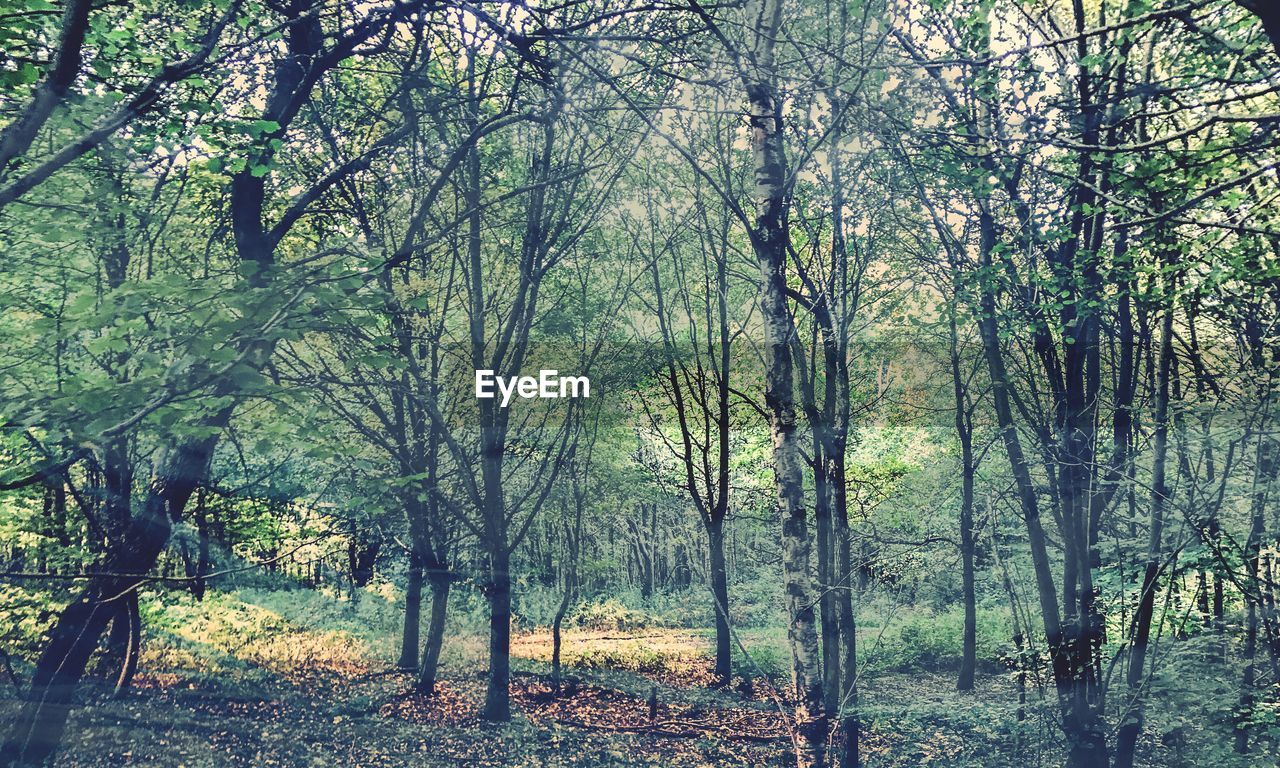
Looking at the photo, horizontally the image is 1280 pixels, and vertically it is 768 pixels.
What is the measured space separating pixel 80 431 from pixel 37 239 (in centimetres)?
441

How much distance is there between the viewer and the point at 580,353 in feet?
50.6

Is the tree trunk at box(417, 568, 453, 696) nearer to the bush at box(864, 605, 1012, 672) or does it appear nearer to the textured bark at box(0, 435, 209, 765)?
the textured bark at box(0, 435, 209, 765)

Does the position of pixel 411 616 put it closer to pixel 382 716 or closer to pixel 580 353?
pixel 382 716

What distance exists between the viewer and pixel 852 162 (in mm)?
11859

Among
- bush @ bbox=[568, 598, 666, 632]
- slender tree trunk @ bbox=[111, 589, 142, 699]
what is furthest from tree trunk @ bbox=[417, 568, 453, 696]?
bush @ bbox=[568, 598, 666, 632]

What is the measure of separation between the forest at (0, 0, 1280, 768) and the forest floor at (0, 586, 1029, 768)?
0.28ft

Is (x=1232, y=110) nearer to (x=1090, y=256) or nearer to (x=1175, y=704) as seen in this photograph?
(x=1090, y=256)

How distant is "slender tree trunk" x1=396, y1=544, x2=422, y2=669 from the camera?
13539 mm

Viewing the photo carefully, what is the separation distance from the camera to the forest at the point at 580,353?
518 centimetres

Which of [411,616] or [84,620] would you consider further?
[411,616]

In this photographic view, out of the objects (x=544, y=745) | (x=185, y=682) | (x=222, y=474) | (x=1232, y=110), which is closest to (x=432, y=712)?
(x=544, y=745)

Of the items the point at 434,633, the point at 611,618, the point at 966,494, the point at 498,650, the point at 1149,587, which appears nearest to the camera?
the point at 1149,587

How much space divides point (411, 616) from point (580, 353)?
20.9 ft

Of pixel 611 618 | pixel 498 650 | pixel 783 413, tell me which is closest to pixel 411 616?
pixel 498 650
